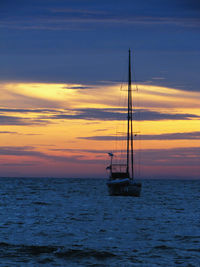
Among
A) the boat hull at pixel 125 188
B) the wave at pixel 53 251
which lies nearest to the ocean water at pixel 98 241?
the wave at pixel 53 251

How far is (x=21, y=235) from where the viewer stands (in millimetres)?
31109

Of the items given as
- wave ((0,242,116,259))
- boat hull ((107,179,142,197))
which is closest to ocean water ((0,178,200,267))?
wave ((0,242,116,259))

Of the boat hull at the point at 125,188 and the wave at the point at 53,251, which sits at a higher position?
the boat hull at the point at 125,188

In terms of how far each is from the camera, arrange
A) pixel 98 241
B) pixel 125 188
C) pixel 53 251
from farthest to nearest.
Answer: pixel 125 188 < pixel 98 241 < pixel 53 251

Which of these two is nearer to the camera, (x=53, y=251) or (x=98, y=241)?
(x=53, y=251)

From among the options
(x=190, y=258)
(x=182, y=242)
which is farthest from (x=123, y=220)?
(x=190, y=258)

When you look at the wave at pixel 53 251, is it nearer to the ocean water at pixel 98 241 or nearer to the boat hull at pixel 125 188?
the ocean water at pixel 98 241

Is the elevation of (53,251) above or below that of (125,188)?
below

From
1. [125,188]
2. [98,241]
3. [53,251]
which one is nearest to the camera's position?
[53,251]

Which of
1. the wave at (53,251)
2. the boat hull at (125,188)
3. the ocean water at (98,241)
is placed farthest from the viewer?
the boat hull at (125,188)

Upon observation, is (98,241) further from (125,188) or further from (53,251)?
(125,188)

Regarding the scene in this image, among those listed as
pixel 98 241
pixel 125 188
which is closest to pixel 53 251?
pixel 98 241

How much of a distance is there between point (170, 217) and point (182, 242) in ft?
52.9

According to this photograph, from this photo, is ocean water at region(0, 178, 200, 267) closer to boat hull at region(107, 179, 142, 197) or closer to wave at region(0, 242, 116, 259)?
wave at region(0, 242, 116, 259)
